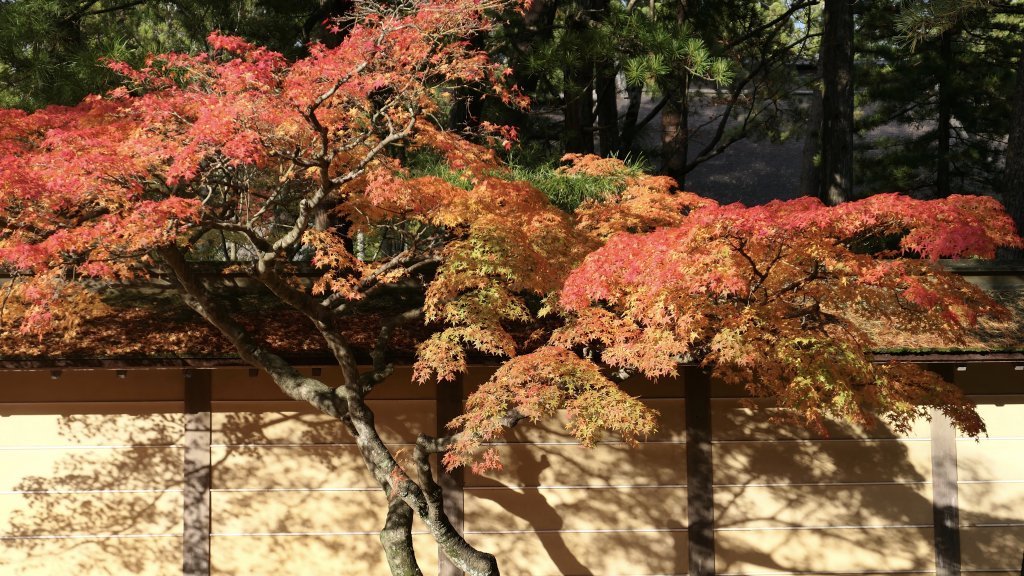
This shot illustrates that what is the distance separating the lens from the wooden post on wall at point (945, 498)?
852 cm

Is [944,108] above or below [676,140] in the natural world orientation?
above

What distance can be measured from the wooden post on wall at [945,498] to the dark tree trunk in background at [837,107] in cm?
418

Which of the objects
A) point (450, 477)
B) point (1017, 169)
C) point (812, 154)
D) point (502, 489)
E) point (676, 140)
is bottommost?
point (502, 489)

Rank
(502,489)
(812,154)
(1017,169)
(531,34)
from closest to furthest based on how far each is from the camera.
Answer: (502,489), (1017,169), (531,34), (812,154)

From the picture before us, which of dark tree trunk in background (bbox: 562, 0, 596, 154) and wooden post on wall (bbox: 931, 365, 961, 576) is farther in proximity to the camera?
dark tree trunk in background (bbox: 562, 0, 596, 154)

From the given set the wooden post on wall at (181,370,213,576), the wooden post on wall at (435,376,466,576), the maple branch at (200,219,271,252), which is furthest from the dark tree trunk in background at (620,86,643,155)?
the maple branch at (200,219,271,252)

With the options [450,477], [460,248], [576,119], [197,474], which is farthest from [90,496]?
[576,119]

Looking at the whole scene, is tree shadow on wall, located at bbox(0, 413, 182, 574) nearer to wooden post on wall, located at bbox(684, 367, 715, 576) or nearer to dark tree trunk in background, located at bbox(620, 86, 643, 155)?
wooden post on wall, located at bbox(684, 367, 715, 576)

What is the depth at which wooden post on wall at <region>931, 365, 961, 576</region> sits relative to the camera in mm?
8523

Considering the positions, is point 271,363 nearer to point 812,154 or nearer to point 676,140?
point 676,140

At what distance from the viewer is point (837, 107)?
12.0 metres

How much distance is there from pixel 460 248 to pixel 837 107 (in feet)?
23.4

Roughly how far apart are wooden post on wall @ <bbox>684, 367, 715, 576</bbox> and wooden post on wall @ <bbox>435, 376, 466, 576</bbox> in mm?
2143

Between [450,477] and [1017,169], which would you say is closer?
[450,477]
